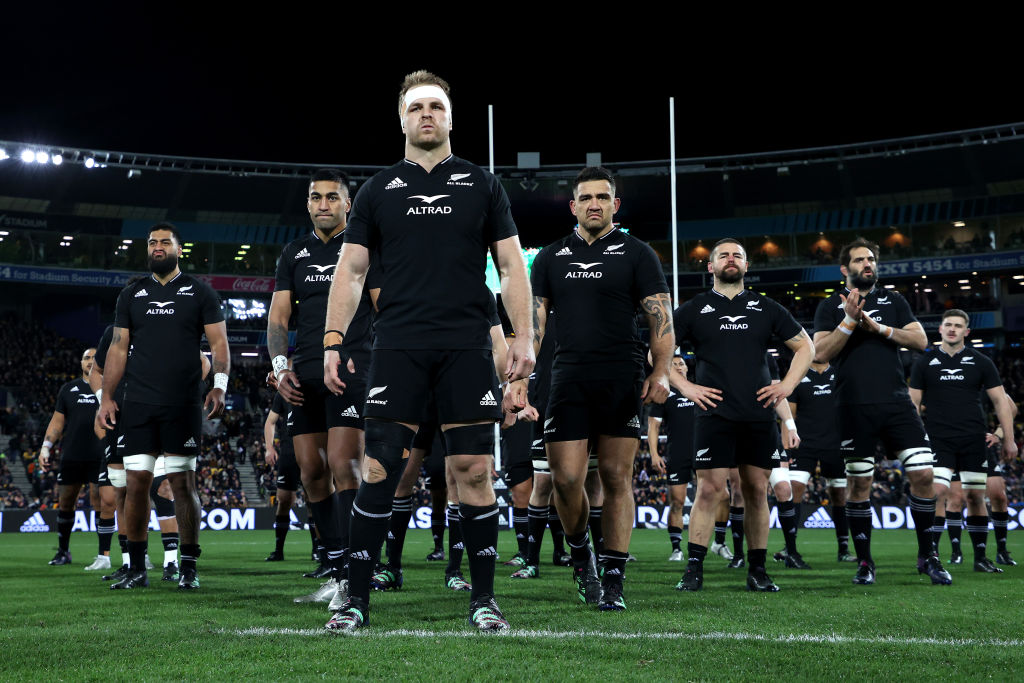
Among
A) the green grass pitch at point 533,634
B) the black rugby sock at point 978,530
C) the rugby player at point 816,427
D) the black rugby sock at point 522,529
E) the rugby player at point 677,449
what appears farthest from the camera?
the rugby player at point 677,449

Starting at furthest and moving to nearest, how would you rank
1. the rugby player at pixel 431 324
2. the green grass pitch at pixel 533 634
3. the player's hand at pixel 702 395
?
1. the player's hand at pixel 702 395
2. the rugby player at pixel 431 324
3. the green grass pitch at pixel 533 634

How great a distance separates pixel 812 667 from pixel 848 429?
4.48 m

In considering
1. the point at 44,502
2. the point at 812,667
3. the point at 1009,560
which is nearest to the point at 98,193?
the point at 44,502

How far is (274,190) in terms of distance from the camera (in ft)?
148

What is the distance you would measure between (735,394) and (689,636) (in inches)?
119

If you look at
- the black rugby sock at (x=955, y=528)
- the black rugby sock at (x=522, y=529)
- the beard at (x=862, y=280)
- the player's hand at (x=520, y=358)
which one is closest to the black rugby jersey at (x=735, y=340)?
the beard at (x=862, y=280)

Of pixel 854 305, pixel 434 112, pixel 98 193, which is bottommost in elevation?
pixel 854 305

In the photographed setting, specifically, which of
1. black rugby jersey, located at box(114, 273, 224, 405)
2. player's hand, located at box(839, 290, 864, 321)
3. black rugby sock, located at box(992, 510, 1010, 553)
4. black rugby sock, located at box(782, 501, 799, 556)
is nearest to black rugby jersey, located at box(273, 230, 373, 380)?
black rugby jersey, located at box(114, 273, 224, 405)

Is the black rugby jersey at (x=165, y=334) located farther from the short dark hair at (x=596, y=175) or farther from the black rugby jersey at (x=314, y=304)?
the short dark hair at (x=596, y=175)

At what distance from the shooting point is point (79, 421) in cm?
1095

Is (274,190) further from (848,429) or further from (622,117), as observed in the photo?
(848,429)

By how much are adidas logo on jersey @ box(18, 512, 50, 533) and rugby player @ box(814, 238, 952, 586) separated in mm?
19119

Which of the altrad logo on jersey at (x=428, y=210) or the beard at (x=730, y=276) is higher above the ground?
the beard at (x=730, y=276)

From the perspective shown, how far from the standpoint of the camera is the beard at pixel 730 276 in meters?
7.19
